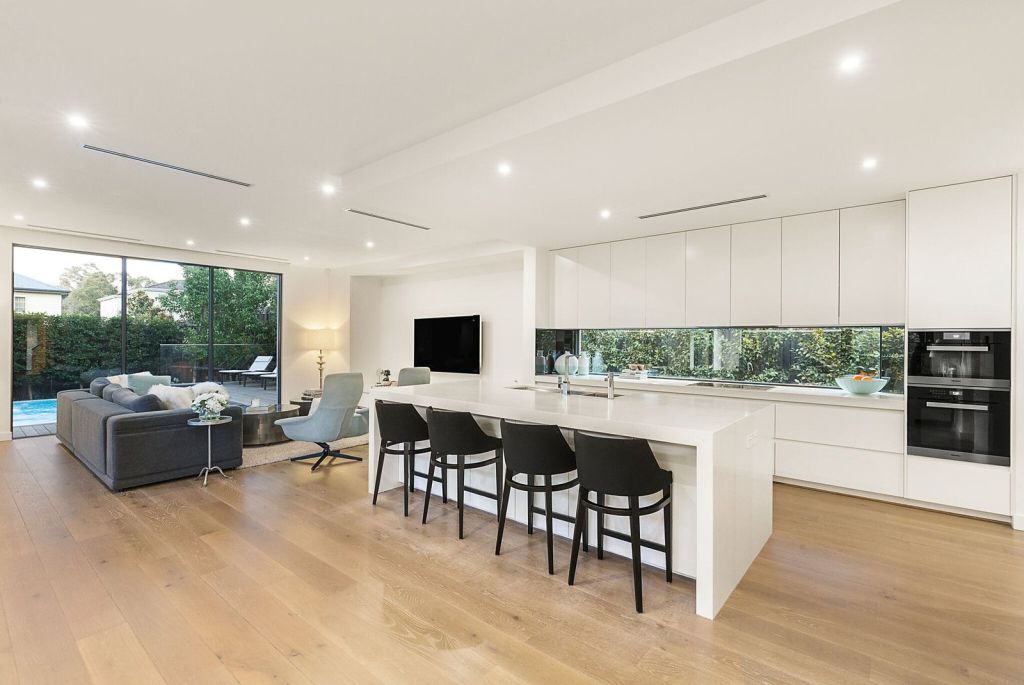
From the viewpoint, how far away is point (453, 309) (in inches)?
308

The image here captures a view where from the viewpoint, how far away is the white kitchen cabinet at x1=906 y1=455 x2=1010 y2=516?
345cm

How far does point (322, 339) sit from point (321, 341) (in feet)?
0.13

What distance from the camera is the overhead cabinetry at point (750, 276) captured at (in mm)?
4145

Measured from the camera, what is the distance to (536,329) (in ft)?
20.5

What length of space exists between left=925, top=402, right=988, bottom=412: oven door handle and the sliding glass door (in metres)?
8.37

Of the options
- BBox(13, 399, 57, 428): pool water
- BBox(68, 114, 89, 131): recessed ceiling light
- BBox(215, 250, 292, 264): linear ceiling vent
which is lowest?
BBox(13, 399, 57, 428): pool water

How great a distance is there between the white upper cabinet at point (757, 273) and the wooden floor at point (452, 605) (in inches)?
75.1

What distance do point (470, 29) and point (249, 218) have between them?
4.23 m

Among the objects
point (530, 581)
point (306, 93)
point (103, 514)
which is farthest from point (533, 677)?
point (103, 514)

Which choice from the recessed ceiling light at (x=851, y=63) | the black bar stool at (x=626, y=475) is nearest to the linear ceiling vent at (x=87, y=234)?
the black bar stool at (x=626, y=475)

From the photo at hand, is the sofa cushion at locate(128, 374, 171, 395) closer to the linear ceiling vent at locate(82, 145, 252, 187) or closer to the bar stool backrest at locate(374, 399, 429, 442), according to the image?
the linear ceiling vent at locate(82, 145, 252, 187)

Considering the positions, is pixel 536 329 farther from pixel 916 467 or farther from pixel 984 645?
pixel 984 645

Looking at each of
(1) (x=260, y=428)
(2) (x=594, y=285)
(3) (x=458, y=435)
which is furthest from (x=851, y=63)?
(1) (x=260, y=428)

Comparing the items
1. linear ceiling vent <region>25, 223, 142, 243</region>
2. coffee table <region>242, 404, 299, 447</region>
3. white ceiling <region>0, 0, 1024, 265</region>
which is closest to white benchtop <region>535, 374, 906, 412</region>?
white ceiling <region>0, 0, 1024, 265</region>
